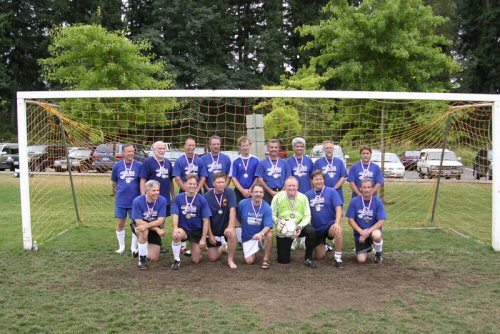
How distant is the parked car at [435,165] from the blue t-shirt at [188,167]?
8770 millimetres

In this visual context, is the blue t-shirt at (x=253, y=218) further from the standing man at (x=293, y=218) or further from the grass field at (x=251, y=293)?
the grass field at (x=251, y=293)

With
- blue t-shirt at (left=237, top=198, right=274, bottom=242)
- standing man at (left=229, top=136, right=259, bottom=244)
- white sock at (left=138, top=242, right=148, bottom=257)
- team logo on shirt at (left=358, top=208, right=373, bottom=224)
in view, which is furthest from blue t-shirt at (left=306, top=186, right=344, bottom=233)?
white sock at (left=138, top=242, right=148, bottom=257)

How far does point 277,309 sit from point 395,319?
1098mm

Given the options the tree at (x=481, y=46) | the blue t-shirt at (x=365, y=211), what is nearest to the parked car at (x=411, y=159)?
the blue t-shirt at (x=365, y=211)

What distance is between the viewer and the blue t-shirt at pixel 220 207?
6.38 metres

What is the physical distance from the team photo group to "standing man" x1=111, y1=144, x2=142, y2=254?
0.05 ft

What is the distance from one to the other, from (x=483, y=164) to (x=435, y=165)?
5.91 ft

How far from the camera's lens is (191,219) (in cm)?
629

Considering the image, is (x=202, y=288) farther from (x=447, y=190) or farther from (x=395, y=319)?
(x=447, y=190)

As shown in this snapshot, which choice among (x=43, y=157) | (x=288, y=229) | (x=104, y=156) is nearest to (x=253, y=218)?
(x=288, y=229)

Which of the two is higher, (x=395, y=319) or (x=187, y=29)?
(x=187, y=29)

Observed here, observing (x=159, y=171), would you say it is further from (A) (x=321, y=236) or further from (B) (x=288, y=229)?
(A) (x=321, y=236)

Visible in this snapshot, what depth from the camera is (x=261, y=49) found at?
124 feet

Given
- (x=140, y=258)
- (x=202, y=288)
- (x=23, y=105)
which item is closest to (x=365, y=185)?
(x=202, y=288)
